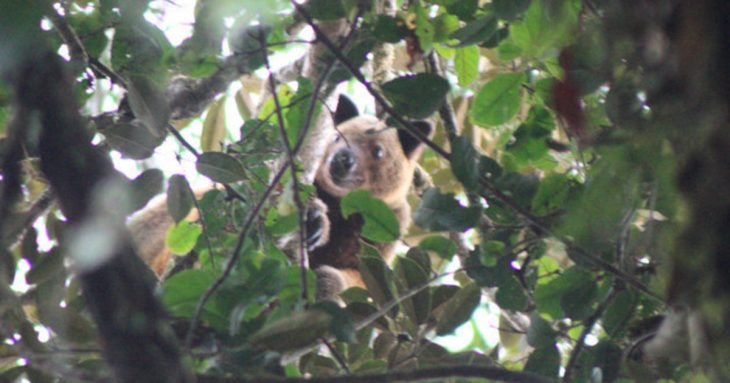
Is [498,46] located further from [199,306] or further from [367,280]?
[199,306]

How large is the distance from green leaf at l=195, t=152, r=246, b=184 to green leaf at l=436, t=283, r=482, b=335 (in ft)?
2.37

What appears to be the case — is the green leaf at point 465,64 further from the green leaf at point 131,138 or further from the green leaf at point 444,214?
the green leaf at point 131,138

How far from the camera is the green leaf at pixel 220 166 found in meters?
2.63

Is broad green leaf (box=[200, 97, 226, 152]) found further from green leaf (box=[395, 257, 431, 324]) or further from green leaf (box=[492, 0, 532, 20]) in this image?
green leaf (box=[492, 0, 532, 20])

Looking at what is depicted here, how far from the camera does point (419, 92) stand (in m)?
2.33

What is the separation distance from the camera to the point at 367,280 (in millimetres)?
2510

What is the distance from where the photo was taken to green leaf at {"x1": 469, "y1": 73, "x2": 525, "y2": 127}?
2615 millimetres

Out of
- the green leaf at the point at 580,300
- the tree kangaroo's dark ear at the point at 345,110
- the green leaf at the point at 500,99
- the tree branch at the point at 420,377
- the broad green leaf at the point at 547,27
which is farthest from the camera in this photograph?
the tree kangaroo's dark ear at the point at 345,110

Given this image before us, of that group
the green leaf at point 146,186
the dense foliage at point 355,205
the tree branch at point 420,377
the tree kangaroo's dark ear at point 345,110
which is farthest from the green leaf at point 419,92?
the tree kangaroo's dark ear at point 345,110

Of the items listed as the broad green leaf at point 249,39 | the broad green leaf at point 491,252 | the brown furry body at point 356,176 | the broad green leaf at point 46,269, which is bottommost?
the brown furry body at point 356,176

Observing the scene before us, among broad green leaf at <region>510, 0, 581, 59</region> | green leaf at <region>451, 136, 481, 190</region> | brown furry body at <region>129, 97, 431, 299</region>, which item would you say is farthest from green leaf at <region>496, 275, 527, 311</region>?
brown furry body at <region>129, 97, 431, 299</region>

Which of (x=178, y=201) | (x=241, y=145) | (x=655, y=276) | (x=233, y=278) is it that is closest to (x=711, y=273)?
(x=233, y=278)

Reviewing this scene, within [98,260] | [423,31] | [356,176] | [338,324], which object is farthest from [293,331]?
[356,176]

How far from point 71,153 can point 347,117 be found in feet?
19.6
